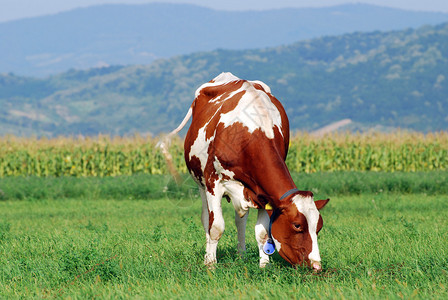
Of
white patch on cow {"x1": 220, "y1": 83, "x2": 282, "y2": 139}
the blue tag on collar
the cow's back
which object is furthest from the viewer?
white patch on cow {"x1": 220, "y1": 83, "x2": 282, "y2": 139}

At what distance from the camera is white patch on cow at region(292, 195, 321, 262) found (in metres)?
6.56

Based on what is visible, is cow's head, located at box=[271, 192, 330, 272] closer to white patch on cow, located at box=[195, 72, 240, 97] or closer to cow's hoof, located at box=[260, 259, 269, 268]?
cow's hoof, located at box=[260, 259, 269, 268]

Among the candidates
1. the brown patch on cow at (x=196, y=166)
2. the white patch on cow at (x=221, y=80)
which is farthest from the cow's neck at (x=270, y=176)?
the white patch on cow at (x=221, y=80)

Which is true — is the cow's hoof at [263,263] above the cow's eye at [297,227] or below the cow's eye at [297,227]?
below

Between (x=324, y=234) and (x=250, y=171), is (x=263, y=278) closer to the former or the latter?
(x=250, y=171)

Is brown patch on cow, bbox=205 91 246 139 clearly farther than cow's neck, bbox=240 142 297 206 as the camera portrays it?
Yes

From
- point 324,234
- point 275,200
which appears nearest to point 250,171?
point 275,200

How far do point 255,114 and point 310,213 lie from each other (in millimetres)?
1679

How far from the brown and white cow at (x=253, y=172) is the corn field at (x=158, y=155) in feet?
69.7

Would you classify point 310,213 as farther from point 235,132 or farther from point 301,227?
point 235,132

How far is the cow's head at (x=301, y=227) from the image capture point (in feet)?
21.6

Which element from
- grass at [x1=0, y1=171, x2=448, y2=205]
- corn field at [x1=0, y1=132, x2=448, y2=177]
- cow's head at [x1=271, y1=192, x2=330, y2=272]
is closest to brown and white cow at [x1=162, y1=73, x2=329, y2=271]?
cow's head at [x1=271, y1=192, x2=330, y2=272]

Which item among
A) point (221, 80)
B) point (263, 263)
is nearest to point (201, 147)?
point (263, 263)

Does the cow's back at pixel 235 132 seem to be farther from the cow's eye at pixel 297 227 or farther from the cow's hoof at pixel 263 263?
the cow's hoof at pixel 263 263
